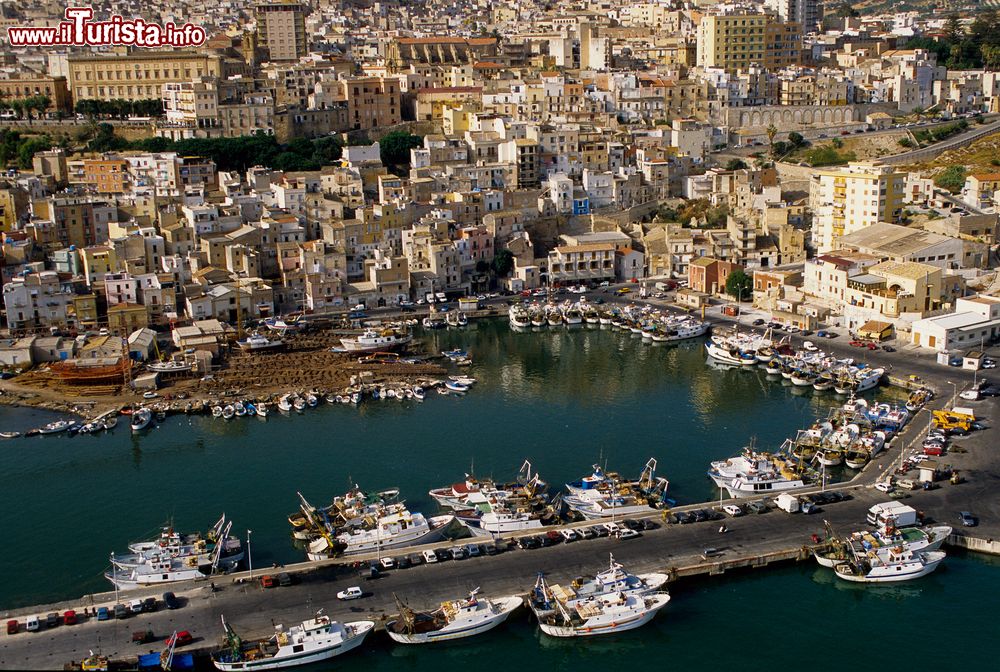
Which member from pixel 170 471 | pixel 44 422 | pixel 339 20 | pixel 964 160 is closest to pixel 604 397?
pixel 170 471

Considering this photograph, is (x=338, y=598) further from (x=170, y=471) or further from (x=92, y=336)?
(x=92, y=336)

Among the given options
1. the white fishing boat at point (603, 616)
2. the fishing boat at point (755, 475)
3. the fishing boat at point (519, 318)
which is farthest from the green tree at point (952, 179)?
the white fishing boat at point (603, 616)

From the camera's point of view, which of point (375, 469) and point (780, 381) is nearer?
point (375, 469)

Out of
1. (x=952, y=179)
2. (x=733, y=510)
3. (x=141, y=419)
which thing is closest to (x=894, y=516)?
(x=733, y=510)

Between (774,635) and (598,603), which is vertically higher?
(598,603)

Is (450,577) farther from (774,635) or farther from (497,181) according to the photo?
(497,181)

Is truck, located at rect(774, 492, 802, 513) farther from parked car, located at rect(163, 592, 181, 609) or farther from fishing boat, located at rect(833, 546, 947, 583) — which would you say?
parked car, located at rect(163, 592, 181, 609)

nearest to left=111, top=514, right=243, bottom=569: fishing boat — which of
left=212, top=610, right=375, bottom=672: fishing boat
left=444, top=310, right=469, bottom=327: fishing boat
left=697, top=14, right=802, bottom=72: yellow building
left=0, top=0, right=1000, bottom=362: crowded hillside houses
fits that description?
left=212, top=610, right=375, bottom=672: fishing boat
